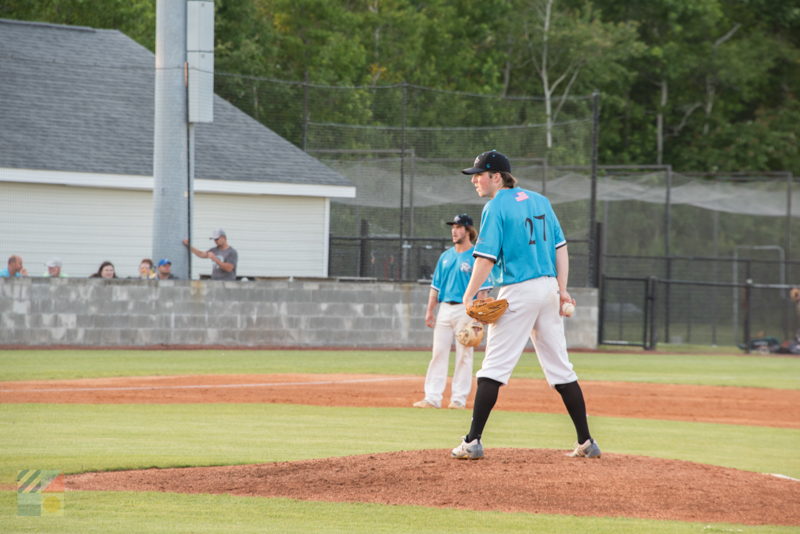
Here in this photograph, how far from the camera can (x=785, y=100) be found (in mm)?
52531

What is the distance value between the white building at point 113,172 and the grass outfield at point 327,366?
5027mm

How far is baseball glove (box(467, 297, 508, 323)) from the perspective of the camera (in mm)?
7996

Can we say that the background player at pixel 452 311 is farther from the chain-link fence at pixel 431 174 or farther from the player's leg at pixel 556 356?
the chain-link fence at pixel 431 174

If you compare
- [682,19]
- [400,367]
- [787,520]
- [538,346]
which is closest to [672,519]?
[787,520]

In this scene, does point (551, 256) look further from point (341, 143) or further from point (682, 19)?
point (682, 19)

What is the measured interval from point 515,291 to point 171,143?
15.9 meters

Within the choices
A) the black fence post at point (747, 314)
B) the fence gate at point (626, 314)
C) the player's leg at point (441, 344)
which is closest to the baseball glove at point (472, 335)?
the player's leg at point (441, 344)

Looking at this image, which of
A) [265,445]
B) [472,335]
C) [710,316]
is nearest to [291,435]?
[265,445]

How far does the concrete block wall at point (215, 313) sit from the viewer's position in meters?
21.0

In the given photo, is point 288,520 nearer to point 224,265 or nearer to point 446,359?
point 446,359

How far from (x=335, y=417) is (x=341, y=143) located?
1593 centimetres

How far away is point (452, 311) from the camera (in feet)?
42.3

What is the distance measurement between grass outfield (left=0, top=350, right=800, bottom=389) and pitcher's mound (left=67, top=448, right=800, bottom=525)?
27.7 ft

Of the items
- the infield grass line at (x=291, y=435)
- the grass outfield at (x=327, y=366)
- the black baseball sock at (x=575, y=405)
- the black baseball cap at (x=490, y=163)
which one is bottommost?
the grass outfield at (x=327, y=366)
